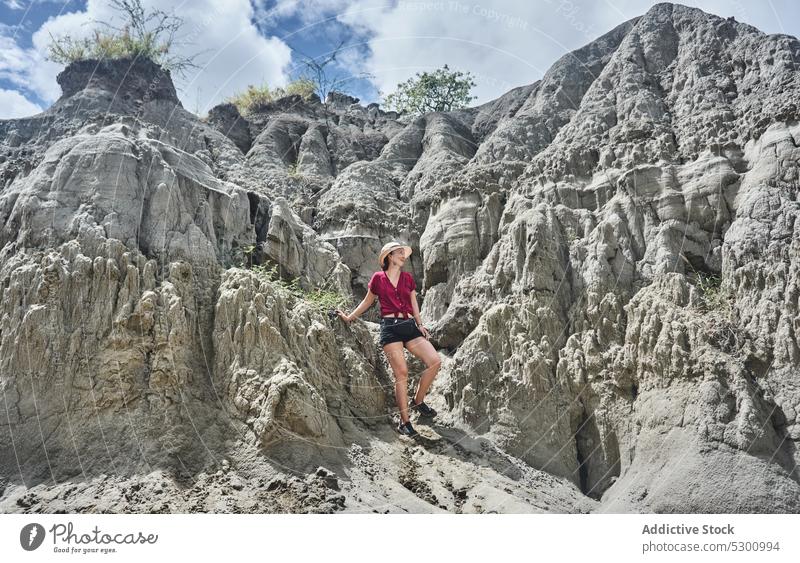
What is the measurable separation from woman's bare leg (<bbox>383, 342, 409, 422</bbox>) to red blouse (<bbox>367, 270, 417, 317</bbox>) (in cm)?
43

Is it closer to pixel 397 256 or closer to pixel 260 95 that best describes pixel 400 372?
pixel 397 256

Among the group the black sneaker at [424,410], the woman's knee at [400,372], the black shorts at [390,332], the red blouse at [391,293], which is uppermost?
the red blouse at [391,293]

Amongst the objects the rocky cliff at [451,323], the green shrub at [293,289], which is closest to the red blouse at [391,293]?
the rocky cliff at [451,323]

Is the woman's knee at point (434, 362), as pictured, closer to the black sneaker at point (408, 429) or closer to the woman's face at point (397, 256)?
the black sneaker at point (408, 429)

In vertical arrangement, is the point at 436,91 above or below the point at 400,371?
above

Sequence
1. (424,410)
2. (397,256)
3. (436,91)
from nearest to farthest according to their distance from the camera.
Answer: (397,256) → (424,410) → (436,91)

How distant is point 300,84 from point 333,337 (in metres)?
9.88

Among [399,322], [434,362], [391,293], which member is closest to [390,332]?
[399,322]

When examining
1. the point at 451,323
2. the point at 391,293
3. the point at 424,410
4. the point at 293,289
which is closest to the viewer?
the point at 391,293

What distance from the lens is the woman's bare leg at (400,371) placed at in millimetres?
7961

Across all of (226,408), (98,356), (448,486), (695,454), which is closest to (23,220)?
(98,356)

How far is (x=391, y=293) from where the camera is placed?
26.1ft

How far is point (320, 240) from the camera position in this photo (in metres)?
11.1

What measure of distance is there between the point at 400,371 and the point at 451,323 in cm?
217
